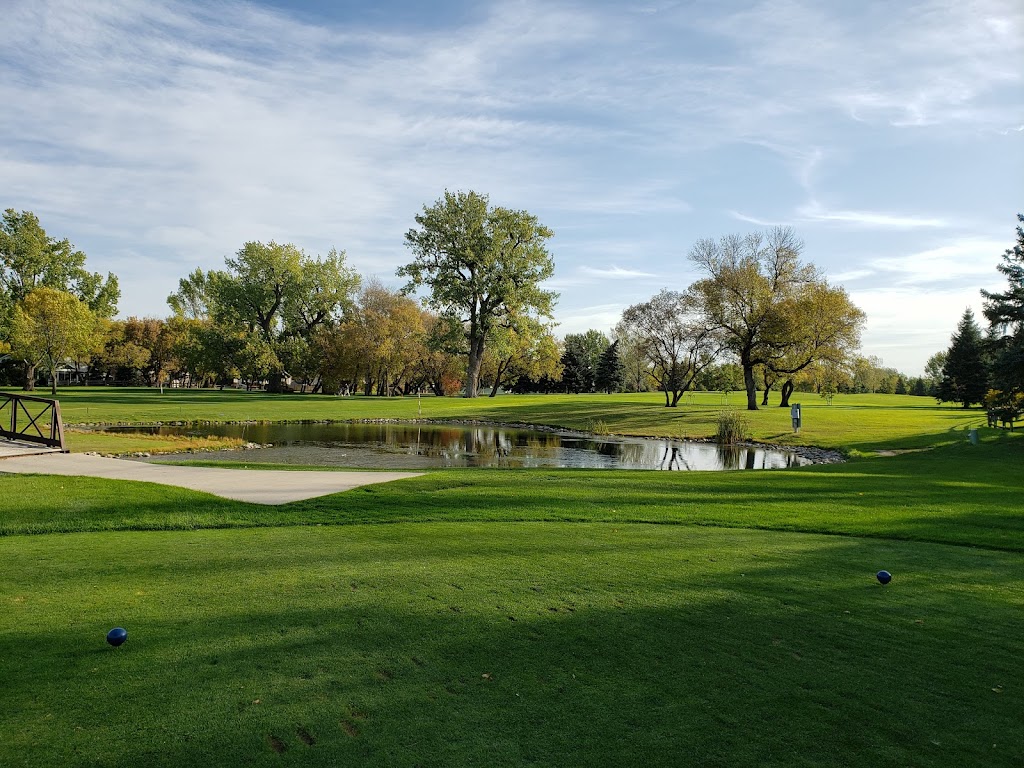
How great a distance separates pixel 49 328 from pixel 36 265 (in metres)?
19.2

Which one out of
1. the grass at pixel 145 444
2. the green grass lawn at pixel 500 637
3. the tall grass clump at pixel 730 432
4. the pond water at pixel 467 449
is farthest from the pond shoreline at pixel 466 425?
the green grass lawn at pixel 500 637

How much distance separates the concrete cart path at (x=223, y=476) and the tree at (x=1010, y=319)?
21.2 m

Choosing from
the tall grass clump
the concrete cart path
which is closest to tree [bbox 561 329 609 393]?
the tall grass clump

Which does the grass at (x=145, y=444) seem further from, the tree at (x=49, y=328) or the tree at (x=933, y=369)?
the tree at (x=933, y=369)

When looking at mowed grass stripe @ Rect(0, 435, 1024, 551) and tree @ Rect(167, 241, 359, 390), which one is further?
tree @ Rect(167, 241, 359, 390)

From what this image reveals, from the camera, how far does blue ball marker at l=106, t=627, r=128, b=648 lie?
4465mm

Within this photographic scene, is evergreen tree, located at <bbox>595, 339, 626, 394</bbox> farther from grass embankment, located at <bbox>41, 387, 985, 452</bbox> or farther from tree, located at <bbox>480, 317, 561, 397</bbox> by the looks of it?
grass embankment, located at <bbox>41, 387, 985, 452</bbox>

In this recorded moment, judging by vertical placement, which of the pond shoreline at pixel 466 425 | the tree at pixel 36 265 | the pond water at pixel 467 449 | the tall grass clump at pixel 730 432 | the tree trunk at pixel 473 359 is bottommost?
the pond water at pixel 467 449

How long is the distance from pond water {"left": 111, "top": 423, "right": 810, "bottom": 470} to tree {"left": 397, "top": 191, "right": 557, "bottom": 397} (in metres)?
23.9

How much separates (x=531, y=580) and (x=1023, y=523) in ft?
27.5

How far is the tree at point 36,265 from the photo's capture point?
224ft

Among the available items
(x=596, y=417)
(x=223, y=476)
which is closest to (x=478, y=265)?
(x=596, y=417)

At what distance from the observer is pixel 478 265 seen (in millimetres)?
63969

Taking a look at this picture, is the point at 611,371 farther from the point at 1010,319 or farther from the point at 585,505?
the point at 585,505
